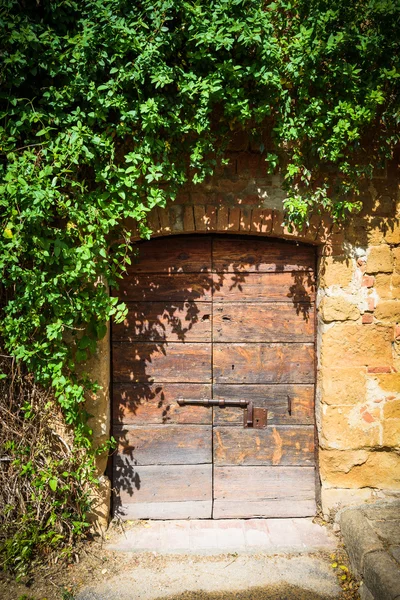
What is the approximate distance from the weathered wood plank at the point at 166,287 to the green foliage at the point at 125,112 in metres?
0.26

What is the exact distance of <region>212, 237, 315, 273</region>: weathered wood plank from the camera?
318 centimetres

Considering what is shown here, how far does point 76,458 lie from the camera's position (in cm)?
295

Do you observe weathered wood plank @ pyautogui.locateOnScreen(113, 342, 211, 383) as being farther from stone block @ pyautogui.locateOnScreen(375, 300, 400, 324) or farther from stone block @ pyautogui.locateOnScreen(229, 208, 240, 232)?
stone block @ pyautogui.locateOnScreen(375, 300, 400, 324)

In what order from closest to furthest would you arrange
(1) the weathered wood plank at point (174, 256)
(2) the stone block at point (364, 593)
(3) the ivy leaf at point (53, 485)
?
(2) the stone block at point (364, 593)
(3) the ivy leaf at point (53, 485)
(1) the weathered wood plank at point (174, 256)

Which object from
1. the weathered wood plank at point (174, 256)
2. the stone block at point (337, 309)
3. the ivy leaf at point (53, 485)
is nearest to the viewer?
the ivy leaf at point (53, 485)

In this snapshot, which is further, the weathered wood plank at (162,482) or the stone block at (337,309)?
the weathered wood plank at (162,482)

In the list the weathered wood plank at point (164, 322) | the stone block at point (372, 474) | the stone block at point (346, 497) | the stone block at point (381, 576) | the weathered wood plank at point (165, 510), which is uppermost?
the weathered wood plank at point (164, 322)

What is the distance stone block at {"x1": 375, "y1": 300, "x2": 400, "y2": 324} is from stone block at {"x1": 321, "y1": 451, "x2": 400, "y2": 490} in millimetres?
957

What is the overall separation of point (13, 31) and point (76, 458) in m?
2.64

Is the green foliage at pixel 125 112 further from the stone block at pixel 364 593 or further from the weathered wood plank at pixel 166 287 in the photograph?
the stone block at pixel 364 593

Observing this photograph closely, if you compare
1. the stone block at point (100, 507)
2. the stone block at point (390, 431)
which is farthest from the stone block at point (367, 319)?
the stone block at point (100, 507)

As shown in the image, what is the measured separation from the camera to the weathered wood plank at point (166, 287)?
317cm

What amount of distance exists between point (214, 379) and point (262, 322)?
55 centimetres

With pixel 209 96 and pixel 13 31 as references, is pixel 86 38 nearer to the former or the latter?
pixel 13 31
